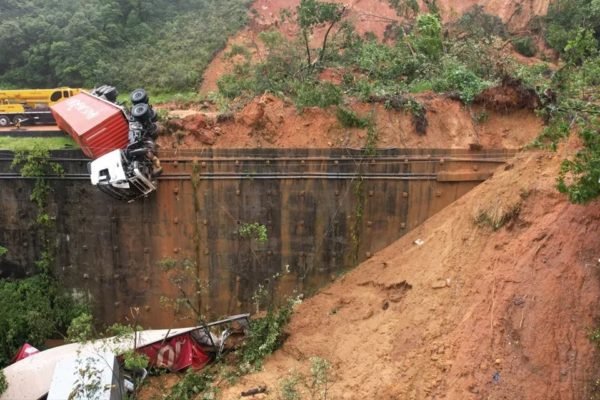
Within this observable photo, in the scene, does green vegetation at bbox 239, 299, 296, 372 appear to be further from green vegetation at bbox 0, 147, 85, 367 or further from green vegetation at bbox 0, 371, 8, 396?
green vegetation at bbox 0, 147, 85, 367

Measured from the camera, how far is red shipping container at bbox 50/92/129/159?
13.0 m

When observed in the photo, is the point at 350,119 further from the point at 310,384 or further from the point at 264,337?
the point at 310,384

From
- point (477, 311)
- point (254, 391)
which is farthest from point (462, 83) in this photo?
point (254, 391)

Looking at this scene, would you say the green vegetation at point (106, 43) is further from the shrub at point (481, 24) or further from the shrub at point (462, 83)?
the shrub at point (462, 83)

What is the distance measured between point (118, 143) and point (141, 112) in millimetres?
999

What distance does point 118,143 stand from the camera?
524 inches

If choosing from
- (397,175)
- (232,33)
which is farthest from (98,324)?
(232,33)

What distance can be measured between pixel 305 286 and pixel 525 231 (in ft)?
18.0

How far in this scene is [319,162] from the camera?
1288 cm

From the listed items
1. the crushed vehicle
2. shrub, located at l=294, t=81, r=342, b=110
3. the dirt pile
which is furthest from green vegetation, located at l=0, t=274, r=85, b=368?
shrub, located at l=294, t=81, r=342, b=110

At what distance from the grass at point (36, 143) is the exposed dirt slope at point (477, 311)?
7.76 m

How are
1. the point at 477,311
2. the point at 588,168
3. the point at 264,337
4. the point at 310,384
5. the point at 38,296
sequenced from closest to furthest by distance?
the point at 588,168 < the point at 477,311 < the point at 310,384 < the point at 264,337 < the point at 38,296

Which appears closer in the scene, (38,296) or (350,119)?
(350,119)

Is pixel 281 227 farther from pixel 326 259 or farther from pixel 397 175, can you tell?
pixel 397 175
